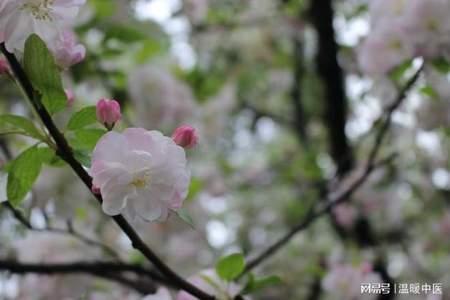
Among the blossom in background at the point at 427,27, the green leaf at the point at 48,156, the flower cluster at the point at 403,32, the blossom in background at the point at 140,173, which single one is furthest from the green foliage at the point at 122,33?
the blossom in background at the point at 140,173

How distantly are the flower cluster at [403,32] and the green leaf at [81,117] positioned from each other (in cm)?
83

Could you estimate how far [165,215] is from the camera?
0.79 m

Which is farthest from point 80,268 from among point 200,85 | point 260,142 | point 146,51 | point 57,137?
point 260,142

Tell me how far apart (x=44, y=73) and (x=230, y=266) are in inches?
18.9

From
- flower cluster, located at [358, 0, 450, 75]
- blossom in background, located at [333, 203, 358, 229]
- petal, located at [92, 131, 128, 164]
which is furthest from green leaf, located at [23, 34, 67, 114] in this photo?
blossom in background, located at [333, 203, 358, 229]

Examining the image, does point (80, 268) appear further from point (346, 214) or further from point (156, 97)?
point (346, 214)

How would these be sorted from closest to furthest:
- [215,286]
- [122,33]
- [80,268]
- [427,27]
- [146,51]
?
[215,286] < [80,268] < [427,27] < [122,33] < [146,51]

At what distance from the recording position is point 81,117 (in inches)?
34.6

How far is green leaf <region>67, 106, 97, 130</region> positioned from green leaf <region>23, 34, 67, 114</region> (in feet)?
0.13

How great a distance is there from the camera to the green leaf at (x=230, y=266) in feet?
3.52

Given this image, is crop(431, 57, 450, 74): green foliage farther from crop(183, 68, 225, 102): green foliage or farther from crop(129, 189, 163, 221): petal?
crop(183, 68, 225, 102): green foliage

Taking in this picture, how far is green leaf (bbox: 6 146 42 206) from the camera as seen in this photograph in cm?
88

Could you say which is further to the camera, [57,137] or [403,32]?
[403,32]

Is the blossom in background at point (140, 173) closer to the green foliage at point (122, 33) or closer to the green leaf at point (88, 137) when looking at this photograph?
the green leaf at point (88, 137)
